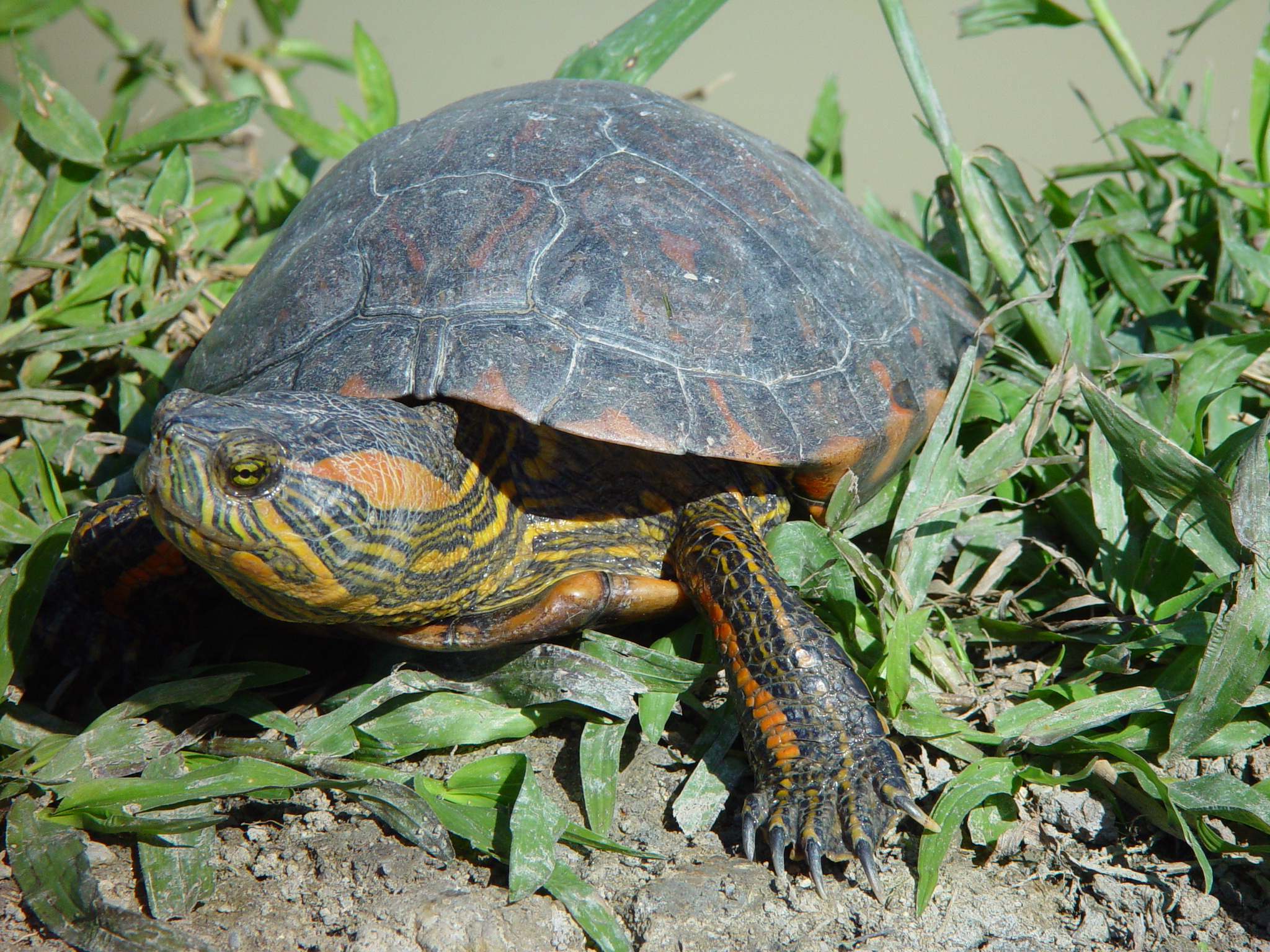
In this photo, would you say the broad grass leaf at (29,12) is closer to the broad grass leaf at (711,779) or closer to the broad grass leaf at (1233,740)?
the broad grass leaf at (711,779)

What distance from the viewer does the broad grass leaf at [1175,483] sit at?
6.33ft

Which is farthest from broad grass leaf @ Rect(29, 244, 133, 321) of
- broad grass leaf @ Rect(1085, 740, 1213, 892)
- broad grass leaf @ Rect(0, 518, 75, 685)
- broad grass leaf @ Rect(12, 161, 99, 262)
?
broad grass leaf @ Rect(1085, 740, 1213, 892)

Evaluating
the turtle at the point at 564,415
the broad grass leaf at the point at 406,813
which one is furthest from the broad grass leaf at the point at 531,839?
the turtle at the point at 564,415

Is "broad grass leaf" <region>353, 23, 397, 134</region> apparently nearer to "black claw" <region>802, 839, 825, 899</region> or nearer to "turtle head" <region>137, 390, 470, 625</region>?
"turtle head" <region>137, 390, 470, 625</region>

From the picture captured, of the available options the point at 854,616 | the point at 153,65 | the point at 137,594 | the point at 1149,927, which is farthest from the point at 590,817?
the point at 153,65

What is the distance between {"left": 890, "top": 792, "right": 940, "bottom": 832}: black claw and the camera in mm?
1678

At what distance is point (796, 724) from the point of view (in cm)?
181

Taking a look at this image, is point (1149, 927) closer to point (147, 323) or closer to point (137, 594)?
point (137, 594)

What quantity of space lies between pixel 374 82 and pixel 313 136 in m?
0.41

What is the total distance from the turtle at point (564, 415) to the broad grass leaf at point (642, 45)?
1144mm

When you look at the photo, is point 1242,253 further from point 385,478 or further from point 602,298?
point 385,478

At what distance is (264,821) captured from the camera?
1.76 metres

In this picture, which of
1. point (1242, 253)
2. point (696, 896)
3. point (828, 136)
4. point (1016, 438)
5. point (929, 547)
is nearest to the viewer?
point (696, 896)

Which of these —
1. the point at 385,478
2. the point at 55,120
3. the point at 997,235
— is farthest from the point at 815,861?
the point at 55,120
